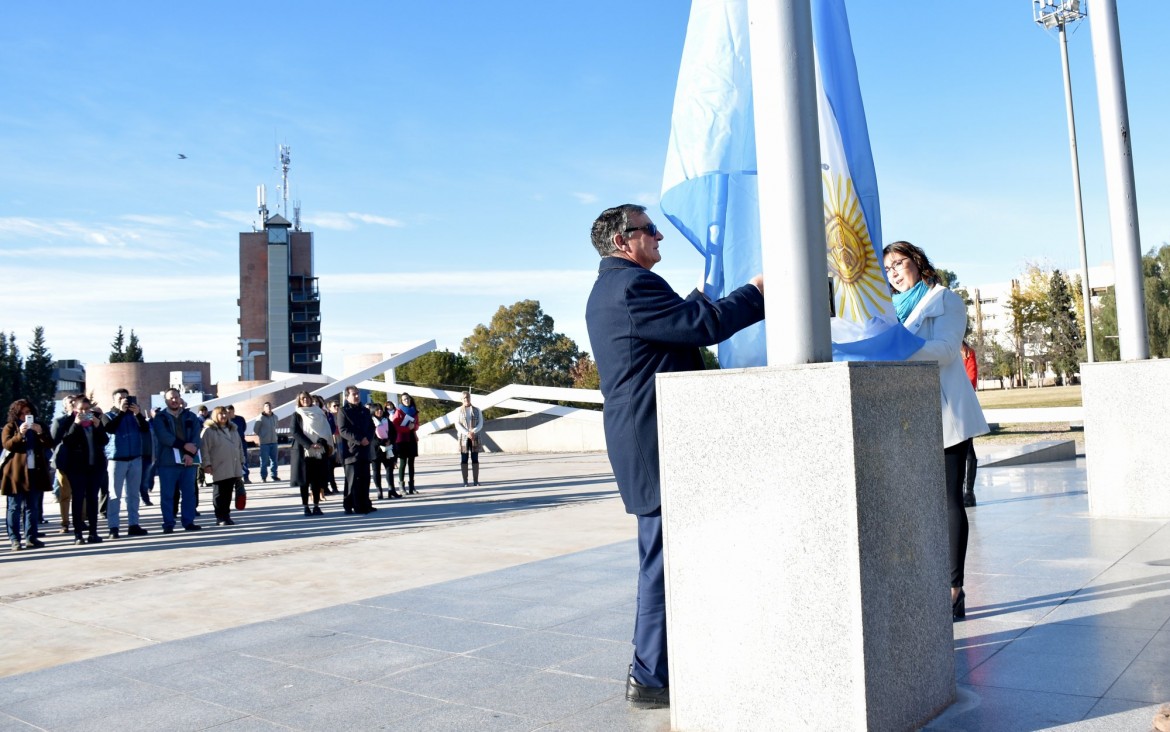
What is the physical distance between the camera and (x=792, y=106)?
3.37 metres

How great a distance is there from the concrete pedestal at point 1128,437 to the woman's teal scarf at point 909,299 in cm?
413

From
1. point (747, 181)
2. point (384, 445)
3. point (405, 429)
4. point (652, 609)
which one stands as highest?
point (747, 181)

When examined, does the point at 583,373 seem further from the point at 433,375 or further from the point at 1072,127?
the point at 1072,127

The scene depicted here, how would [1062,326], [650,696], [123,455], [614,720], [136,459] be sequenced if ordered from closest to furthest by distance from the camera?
[614,720] < [650,696] < [123,455] < [136,459] < [1062,326]

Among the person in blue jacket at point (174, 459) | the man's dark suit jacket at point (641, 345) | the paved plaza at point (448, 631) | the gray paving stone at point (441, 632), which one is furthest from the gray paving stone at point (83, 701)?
the person in blue jacket at point (174, 459)

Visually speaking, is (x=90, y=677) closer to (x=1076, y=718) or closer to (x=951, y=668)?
(x=951, y=668)

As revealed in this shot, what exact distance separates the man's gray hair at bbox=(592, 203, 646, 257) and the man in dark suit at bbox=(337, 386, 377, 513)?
956 cm

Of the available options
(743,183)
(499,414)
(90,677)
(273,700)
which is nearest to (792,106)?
(743,183)

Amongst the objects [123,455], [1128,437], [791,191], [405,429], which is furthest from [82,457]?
[1128,437]

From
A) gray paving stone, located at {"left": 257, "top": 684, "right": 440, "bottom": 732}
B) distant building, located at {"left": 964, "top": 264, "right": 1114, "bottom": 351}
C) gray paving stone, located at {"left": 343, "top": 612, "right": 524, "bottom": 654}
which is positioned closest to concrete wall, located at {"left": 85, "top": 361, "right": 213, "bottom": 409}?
gray paving stone, located at {"left": 343, "top": 612, "right": 524, "bottom": 654}

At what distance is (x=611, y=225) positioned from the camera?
13.2ft

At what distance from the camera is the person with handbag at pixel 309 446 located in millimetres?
13078

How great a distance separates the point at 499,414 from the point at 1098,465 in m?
43.0

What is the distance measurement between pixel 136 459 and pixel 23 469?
1.44m
